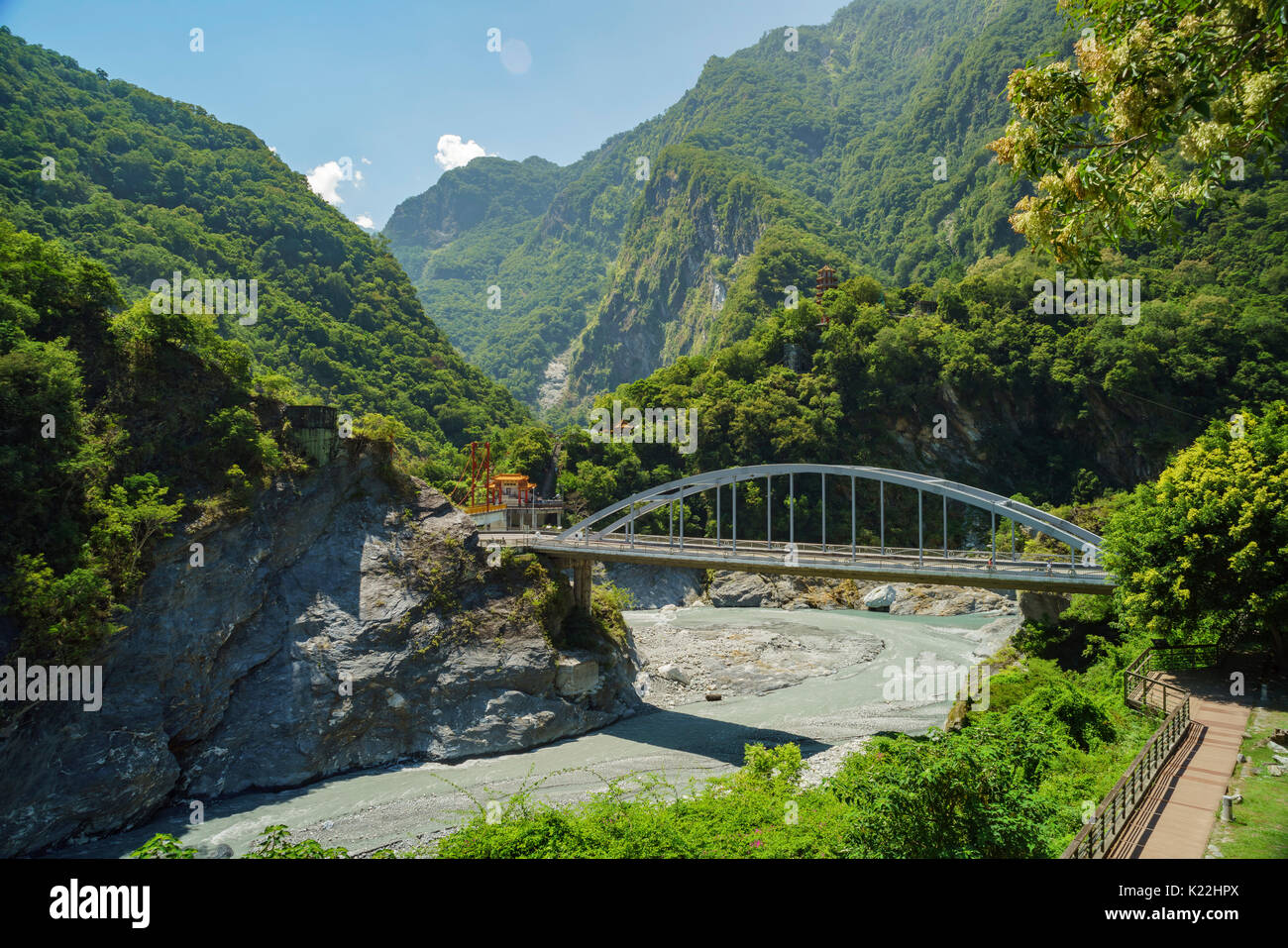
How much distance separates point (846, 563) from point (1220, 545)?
986 cm

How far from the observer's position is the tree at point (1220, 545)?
15.3 meters

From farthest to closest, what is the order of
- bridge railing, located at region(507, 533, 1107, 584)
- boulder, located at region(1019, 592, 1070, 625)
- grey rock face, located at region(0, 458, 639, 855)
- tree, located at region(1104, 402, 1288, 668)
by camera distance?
boulder, located at region(1019, 592, 1070, 625) < bridge railing, located at region(507, 533, 1107, 584) < grey rock face, located at region(0, 458, 639, 855) < tree, located at region(1104, 402, 1288, 668)

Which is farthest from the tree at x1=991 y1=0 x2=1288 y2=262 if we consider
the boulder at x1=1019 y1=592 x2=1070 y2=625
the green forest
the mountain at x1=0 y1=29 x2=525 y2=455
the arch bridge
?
the mountain at x1=0 y1=29 x2=525 y2=455

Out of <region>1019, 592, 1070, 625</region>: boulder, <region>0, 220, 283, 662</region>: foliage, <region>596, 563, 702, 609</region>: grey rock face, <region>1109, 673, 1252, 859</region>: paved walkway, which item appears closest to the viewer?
<region>1109, 673, 1252, 859</region>: paved walkway

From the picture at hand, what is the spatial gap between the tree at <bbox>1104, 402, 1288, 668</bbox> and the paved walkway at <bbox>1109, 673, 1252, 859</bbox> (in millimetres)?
1844

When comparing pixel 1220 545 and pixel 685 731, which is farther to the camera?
pixel 685 731

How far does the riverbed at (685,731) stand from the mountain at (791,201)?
2259 inches

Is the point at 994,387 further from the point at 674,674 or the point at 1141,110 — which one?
the point at 1141,110

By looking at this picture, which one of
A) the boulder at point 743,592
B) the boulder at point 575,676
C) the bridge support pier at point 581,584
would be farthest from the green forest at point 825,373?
the boulder at point 743,592

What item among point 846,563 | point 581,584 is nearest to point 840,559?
point 846,563

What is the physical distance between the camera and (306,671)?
22766 millimetres

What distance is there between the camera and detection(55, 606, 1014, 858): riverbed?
1870 cm

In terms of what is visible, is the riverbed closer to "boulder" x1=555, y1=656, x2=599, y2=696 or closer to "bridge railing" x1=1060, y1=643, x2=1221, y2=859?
"boulder" x1=555, y1=656, x2=599, y2=696

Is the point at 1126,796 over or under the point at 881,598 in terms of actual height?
over
